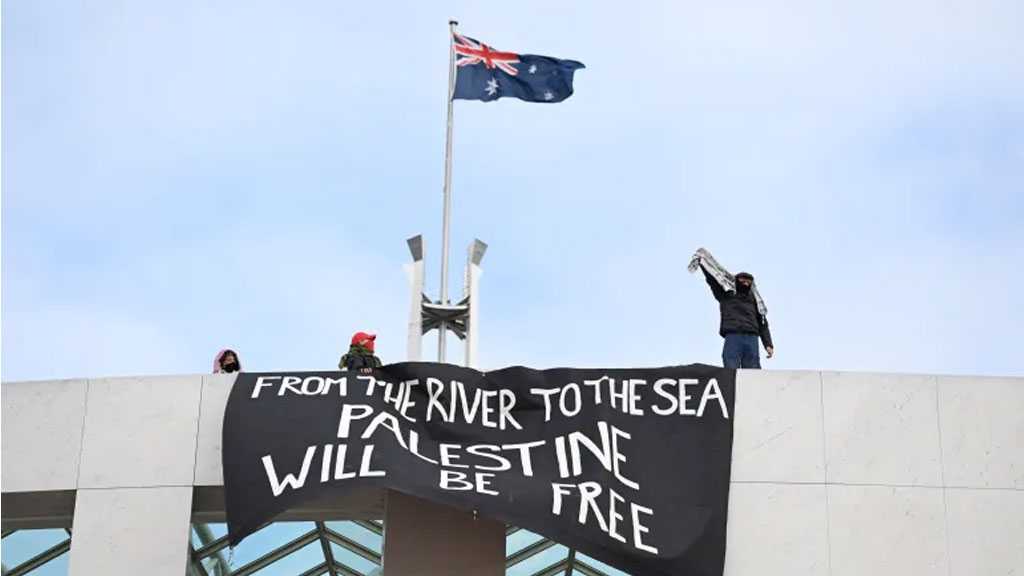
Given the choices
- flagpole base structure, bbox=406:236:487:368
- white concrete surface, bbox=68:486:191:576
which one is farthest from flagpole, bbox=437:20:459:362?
white concrete surface, bbox=68:486:191:576

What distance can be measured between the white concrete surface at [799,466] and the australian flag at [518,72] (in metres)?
5.90

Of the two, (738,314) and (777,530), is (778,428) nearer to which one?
(777,530)

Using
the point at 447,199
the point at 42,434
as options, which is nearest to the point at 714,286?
the point at 447,199

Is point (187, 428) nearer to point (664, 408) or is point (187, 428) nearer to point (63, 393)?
point (63, 393)

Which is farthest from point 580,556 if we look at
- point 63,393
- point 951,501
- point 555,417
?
point 63,393

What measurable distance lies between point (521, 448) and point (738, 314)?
2.90 metres

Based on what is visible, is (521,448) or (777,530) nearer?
(777,530)

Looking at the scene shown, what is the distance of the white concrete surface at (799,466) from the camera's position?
57.1ft

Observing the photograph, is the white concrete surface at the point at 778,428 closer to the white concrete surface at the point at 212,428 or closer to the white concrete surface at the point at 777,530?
the white concrete surface at the point at 777,530

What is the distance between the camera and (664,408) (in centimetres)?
1794

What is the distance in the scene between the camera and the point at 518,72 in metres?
22.6

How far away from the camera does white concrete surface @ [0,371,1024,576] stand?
17391mm

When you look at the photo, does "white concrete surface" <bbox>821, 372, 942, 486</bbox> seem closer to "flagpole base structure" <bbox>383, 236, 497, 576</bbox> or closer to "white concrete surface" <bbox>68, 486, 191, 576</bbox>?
"flagpole base structure" <bbox>383, 236, 497, 576</bbox>

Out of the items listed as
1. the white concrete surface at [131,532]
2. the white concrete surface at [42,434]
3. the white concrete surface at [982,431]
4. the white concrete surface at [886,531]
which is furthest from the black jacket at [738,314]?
the white concrete surface at [42,434]
